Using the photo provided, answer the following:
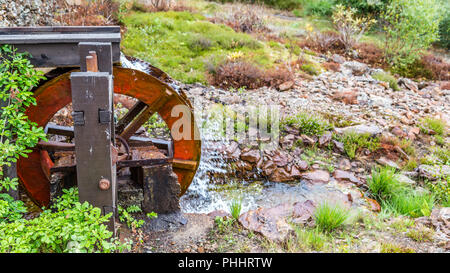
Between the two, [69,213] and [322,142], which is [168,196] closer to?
[69,213]

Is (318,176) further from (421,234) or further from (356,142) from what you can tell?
(421,234)

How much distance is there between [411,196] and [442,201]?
0.47 m

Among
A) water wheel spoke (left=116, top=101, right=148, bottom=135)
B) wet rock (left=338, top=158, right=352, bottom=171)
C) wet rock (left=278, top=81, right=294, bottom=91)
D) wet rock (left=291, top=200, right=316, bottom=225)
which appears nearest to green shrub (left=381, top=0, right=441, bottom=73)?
wet rock (left=278, top=81, right=294, bottom=91)

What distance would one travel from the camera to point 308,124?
6.61 m

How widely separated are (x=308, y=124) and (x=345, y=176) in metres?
1.29

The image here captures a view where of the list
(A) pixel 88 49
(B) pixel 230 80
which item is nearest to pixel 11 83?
(A) pixel 88 49

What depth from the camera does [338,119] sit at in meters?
7.17

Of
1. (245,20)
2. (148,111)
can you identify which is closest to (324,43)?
(245,20)

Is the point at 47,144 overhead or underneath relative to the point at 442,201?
overhead

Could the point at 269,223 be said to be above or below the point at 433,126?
below

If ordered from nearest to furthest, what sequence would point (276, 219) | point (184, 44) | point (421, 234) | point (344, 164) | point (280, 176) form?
point (421, 234) → point (276, 219) → point (280, 176) → point (344, 164) → point (184, 44)

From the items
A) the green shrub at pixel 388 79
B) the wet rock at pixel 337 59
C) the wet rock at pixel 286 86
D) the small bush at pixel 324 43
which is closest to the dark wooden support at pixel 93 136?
the wet rock at pixel 286 86

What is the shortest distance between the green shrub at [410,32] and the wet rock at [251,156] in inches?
258

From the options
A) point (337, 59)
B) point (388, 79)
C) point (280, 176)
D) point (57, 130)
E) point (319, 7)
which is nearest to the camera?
point (57, 130)
